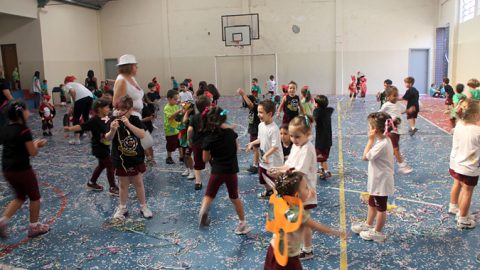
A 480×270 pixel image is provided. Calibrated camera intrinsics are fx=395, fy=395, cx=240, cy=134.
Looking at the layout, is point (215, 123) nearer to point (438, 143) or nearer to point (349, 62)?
point (438, 143)

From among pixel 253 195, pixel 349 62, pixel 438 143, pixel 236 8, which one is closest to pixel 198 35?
pixel 236 8

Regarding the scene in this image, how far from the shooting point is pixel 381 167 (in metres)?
3.98

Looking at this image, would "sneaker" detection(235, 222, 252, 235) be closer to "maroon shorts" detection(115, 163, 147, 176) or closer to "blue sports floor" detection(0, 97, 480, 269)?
"blue sports floor" detection(0, 97, 480, 269)

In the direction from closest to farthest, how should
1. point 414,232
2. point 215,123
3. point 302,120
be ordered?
point 302,120 < point 215,123 < point 414,232

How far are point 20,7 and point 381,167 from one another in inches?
778

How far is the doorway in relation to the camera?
20484 millimetres

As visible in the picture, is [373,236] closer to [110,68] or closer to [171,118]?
[171,118]

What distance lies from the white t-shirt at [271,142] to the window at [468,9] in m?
14.2

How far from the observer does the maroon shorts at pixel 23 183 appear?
4195 millimetres

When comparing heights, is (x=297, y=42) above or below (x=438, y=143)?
above

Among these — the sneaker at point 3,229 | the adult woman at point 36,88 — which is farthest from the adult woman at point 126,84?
the adult woman at point 36,88

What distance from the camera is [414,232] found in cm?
436

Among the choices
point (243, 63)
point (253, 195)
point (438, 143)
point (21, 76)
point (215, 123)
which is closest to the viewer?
point (215, 123)

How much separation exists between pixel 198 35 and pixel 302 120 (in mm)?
21090
